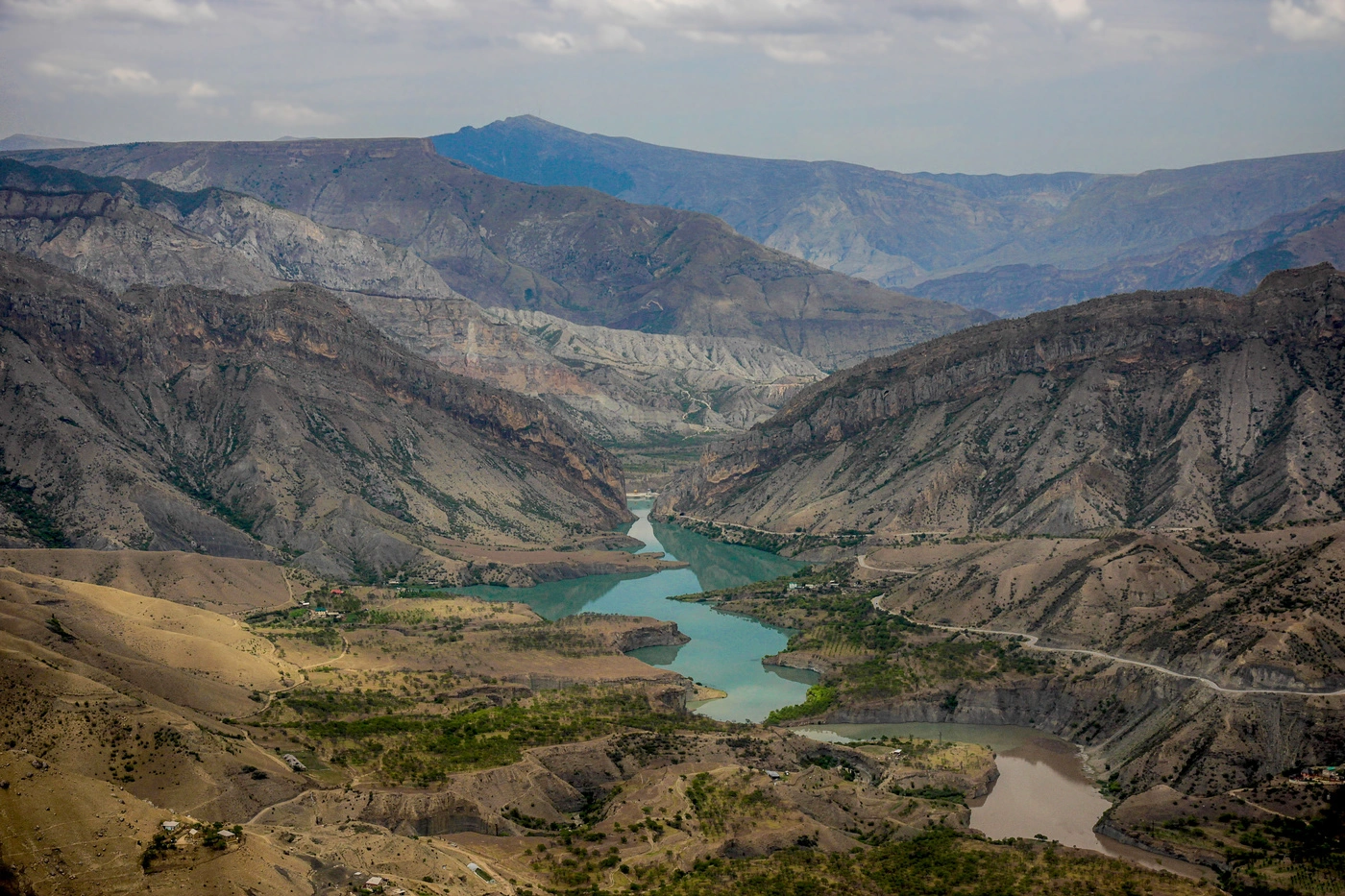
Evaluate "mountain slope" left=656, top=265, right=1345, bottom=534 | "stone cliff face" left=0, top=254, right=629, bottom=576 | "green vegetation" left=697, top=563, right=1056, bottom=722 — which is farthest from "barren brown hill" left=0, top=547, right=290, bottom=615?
"mountain slope" left=656, top=265, right=1345, bottom=534

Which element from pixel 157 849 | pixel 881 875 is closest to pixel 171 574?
pixel 881 875

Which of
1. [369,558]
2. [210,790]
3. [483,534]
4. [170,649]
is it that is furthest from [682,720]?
[483,534]

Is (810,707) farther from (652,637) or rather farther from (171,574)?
(171,574)

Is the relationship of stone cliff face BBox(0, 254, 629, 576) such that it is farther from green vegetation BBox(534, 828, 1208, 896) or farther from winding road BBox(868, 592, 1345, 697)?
green vegetation BBox(534, 828, 1208, 896)

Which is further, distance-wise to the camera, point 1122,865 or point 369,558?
point 369,558

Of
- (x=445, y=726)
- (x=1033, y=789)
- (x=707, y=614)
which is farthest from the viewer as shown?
(x=707, y=614)

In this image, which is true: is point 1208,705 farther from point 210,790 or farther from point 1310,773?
point 210,790
